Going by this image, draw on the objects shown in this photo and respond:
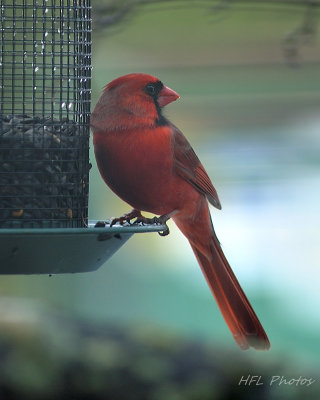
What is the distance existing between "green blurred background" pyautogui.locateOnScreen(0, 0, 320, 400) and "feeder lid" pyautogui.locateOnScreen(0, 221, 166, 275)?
11.4 ft

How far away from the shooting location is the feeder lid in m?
3.19

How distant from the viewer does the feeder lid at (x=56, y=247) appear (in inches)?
126

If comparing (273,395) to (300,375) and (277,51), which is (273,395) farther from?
(277,51)

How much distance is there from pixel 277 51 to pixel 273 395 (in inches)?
121

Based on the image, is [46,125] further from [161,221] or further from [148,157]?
[161,221]

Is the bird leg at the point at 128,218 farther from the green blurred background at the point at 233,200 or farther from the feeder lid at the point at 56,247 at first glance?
the green blurred background at the point at 233,200

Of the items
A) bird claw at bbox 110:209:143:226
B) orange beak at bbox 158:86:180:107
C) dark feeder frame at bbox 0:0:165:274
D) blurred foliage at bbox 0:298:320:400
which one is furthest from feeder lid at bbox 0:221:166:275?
blurred foliage at bbox 0:298:320:400

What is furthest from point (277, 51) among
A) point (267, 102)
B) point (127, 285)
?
point (127, 285)

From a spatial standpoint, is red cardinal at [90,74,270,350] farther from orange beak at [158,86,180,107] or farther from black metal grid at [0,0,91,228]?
black metal grid at [0,0,91,228]

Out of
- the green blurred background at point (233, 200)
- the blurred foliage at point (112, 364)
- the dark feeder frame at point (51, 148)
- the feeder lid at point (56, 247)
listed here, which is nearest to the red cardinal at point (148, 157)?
the dark feeder frame at point (51, 148)

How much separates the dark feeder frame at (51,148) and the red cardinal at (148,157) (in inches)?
4.6

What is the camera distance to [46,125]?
373cm

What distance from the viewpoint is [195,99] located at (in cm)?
761

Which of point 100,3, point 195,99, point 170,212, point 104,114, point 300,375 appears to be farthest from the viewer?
point 195,99
